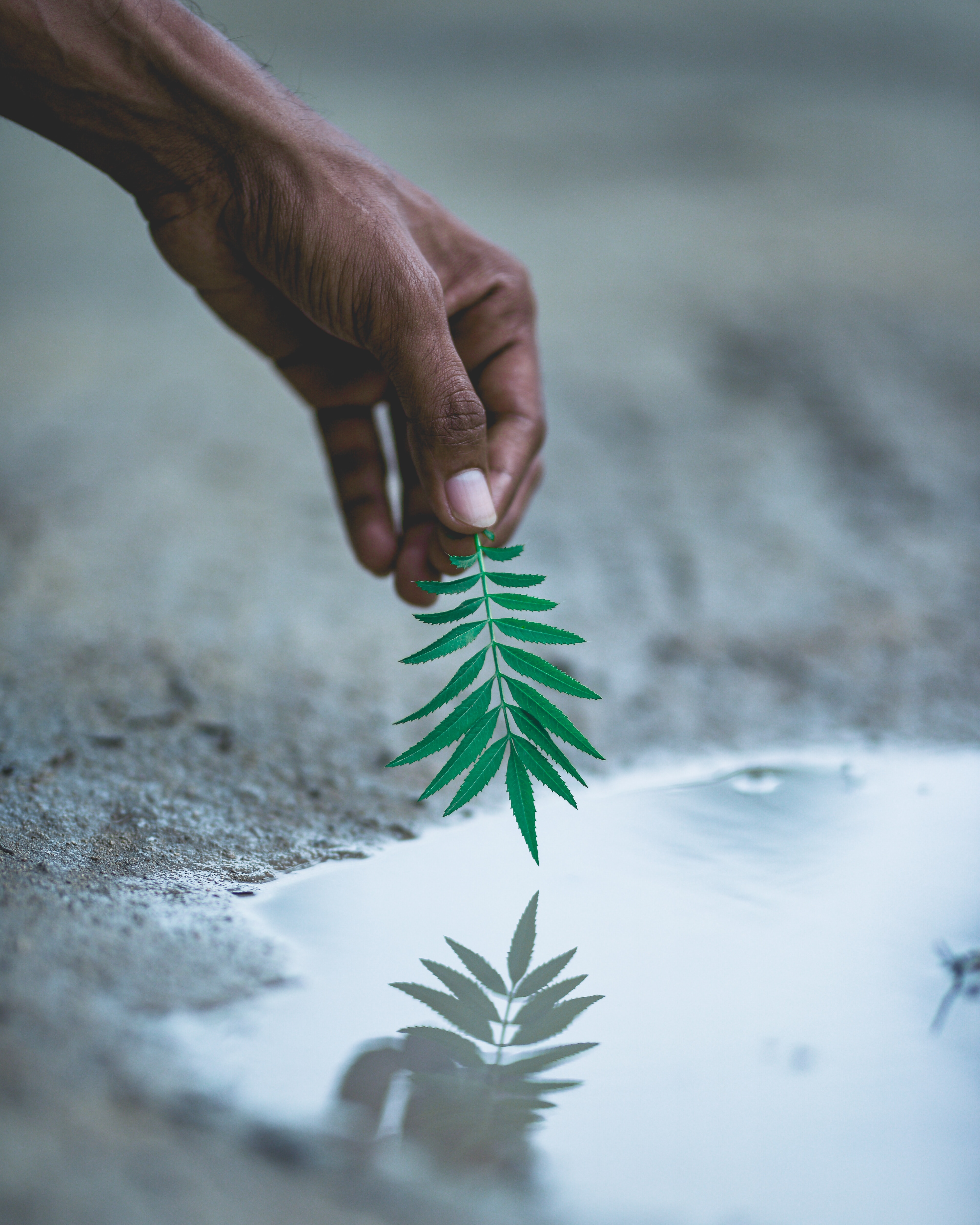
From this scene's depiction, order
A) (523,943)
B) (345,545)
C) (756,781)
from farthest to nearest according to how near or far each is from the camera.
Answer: (345,545) → (756,781) → (523,943)

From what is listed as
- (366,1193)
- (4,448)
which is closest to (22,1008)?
(366,1193)

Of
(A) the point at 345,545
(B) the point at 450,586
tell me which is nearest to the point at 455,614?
(B) the point at 450,586

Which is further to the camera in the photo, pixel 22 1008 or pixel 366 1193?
pixel 22 1008

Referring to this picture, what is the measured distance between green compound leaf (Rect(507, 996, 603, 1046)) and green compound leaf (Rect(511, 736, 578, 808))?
26 cm

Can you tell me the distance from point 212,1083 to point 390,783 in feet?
2.70

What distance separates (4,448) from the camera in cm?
318

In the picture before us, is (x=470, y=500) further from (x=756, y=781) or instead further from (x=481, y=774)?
(x=756, y=781)

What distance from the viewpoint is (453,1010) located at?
1.34 metres

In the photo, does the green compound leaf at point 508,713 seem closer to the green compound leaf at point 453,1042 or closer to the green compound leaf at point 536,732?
the green compound leaf at point 536,732

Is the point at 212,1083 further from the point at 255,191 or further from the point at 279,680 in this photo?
the point at 255,191

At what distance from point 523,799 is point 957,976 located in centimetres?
66

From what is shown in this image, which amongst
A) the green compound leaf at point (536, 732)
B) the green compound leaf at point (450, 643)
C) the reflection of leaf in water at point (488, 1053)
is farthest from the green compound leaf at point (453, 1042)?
the green compound leaf at point (450, 643)

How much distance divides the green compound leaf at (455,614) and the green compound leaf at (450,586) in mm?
21

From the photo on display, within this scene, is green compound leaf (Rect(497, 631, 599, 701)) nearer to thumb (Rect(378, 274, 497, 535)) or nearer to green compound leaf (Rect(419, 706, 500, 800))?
green compound leaf (Rect(419, 706, 500, 800))
